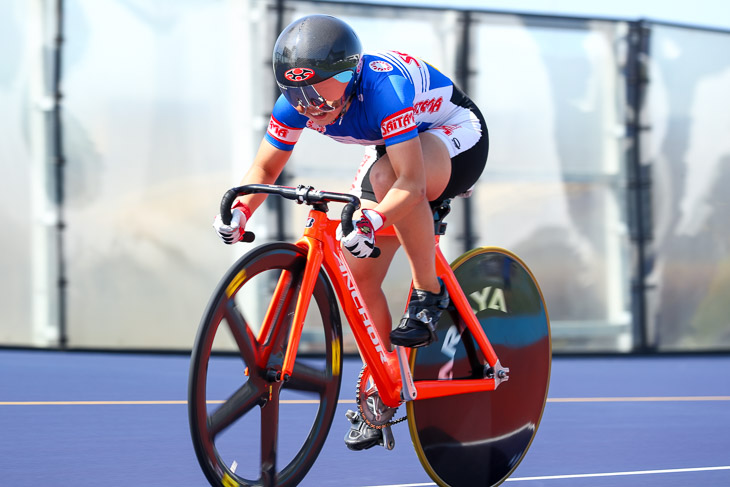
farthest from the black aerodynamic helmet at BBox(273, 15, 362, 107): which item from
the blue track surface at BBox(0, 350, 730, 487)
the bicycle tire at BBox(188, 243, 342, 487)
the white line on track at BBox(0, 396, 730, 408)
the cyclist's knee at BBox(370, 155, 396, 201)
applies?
the white line on track at BBox(0, 396, 730, 408)

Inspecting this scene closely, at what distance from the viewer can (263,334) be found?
3146 millimetres

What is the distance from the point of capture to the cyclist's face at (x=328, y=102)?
3.22 meters

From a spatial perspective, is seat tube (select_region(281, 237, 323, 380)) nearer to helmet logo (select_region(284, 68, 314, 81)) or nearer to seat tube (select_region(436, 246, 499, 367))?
helmet logo (select_region(284, 68, 314, 81))

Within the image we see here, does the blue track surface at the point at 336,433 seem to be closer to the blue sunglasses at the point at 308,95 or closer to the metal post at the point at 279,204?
the metal post at the point at 279,204

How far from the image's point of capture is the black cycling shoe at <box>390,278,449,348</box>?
350 cm

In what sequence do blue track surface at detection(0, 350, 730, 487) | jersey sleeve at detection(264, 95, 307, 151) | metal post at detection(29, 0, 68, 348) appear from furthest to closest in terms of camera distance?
metal post at detection(29, 0, 68, 348) → blue track surface at detection(0, 350, 730, 487) → jersey sleeve at detection(264, 95, 307, 151)

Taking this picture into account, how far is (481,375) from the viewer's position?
154 inches

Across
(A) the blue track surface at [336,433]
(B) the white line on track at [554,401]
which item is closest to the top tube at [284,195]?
(A) the blue track surface at [336,433]

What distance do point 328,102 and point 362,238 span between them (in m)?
0.47

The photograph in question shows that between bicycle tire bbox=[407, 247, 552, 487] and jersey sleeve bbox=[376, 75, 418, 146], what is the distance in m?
0.75

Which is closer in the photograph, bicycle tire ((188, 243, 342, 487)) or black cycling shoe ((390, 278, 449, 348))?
bicycle tire ((188, 243, 342, 487))

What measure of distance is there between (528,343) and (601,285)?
509 cm

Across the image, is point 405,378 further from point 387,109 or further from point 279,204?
point 279,204

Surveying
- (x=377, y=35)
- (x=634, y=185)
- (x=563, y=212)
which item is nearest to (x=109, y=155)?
(x=377, y=35)
